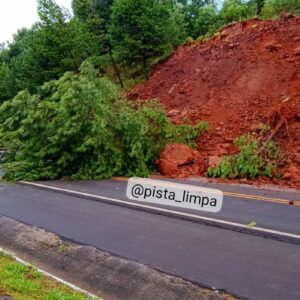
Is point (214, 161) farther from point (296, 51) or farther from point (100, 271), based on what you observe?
point (296, 51)

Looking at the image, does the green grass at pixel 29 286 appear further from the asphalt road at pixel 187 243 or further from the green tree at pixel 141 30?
the green tree at pixel 141 30

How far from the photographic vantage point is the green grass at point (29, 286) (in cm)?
475

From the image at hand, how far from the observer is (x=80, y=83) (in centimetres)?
1293

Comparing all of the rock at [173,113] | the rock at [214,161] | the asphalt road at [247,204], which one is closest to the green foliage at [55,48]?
the rock at [173,113]

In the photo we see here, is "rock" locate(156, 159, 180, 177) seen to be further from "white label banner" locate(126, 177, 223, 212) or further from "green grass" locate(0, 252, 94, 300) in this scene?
"green grass" locate(0, 252, 94, 300)

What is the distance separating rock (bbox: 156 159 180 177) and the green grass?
808 centimetres

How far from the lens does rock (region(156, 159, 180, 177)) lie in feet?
44.0

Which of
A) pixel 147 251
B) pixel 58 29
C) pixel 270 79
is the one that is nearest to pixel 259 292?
pixel 147 251

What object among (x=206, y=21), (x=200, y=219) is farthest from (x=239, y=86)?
(x=206, y=21)

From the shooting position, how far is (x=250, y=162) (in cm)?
1270

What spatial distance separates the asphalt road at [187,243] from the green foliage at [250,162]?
3652 millimetres

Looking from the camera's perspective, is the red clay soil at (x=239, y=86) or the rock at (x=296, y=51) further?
the rock at (x=296, y=51)

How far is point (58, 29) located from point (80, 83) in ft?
63.6

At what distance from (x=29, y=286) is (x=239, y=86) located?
16778 millimetres
